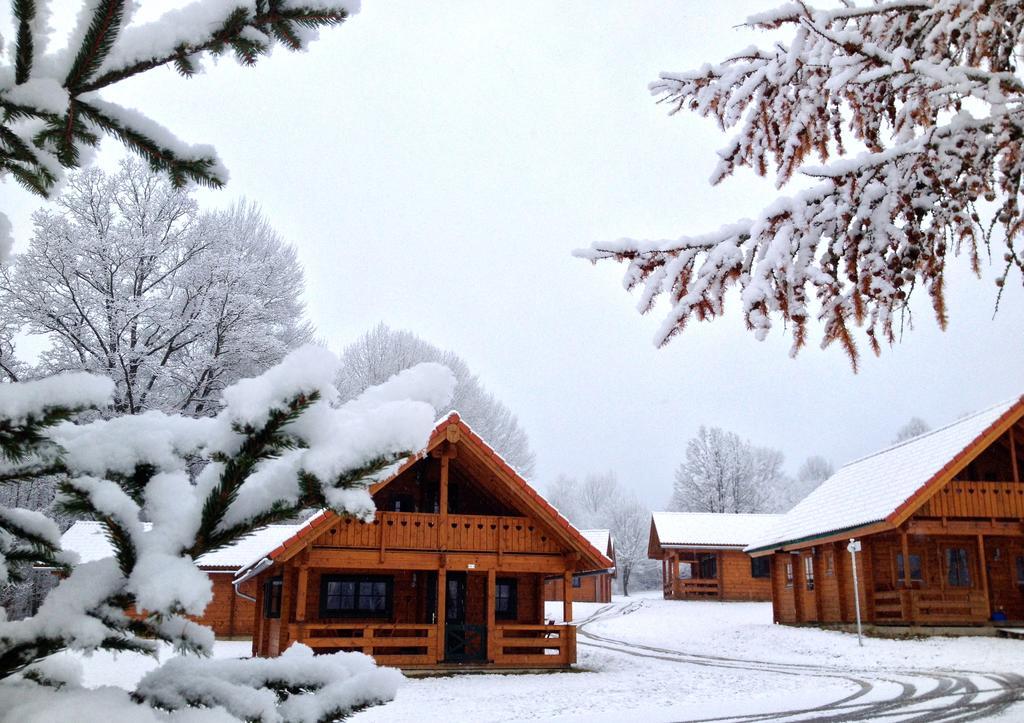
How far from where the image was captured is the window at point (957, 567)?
78.0ft

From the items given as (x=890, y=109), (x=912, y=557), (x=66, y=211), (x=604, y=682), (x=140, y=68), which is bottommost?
(x=604, y=682)

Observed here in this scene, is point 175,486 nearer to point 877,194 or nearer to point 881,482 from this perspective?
point 877,194

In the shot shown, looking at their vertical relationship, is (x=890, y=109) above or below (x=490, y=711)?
above

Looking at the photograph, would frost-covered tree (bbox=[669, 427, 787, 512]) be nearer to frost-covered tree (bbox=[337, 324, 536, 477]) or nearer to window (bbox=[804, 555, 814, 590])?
frost-covered tree (bbox=[337, 324, 536, 477])

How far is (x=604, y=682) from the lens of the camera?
15273mm

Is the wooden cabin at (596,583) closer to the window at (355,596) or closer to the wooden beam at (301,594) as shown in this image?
the window at (355,596)

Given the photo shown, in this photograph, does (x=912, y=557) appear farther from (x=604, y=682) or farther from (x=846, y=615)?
(x=604, y=682)

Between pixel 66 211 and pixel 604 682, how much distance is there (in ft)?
71.6

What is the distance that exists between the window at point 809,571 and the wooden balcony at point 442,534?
43.6ft

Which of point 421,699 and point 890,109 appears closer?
point 890,109

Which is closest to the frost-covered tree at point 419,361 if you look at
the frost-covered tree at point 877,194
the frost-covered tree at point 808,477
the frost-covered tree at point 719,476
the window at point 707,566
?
the window at point 707,566

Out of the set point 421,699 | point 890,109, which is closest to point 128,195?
point 421,699

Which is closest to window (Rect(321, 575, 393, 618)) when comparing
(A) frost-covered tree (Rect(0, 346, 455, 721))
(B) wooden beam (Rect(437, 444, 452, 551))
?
(B) wooden beam (Rect(437, 444, 452, 551))

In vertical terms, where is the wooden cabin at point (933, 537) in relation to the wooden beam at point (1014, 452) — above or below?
below
